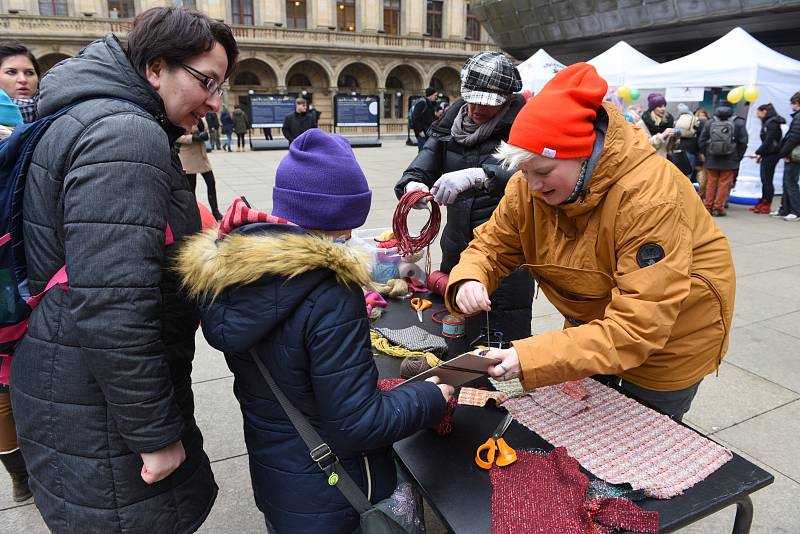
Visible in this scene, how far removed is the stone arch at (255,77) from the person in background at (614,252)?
36.2m

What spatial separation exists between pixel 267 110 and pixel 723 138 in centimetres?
1707

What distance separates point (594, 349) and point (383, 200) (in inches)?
333

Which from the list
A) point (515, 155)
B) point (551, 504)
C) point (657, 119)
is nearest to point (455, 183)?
point (515, 155)

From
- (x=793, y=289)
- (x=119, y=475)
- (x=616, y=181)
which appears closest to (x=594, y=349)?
(x=616, y=181)

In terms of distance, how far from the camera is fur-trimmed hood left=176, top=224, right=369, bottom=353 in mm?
1280

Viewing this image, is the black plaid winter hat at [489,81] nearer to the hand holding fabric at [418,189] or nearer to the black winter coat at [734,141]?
the hand holding fabric at [418,189]

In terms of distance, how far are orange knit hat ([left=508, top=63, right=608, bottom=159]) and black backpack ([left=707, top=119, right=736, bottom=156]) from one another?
8854 mm

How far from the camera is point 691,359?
69.8 inches

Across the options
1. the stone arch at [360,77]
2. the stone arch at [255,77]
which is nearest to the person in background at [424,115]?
the stone arch at [255,77]

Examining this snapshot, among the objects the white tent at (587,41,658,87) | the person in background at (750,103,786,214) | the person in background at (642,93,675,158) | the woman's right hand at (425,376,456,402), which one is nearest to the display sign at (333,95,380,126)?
the white tent at (587,41,658,87)

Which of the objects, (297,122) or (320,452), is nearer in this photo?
(320,452)

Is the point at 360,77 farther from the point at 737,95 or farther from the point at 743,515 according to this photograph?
the point at 743,515

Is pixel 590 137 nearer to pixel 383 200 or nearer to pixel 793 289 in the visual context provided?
pixel 793 289

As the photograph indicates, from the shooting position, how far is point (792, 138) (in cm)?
840
